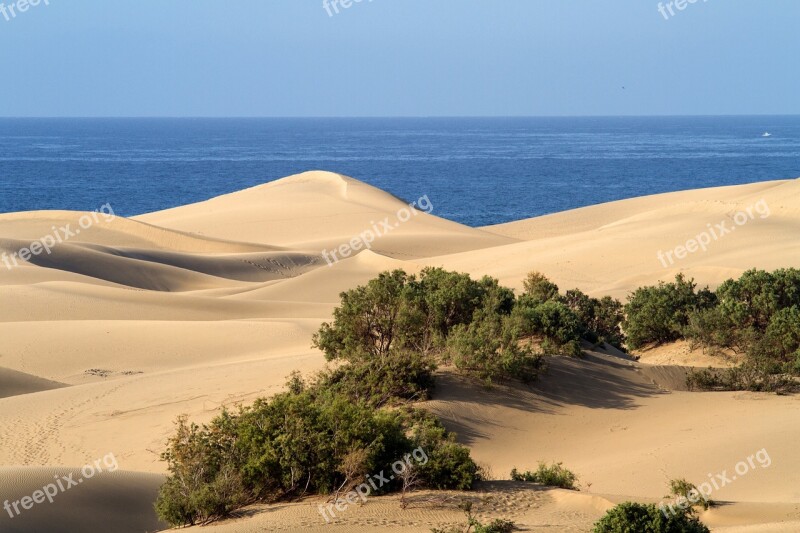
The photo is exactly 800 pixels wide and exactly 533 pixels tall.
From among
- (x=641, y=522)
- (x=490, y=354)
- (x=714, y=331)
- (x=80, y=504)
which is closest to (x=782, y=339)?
(x=714, y=331)

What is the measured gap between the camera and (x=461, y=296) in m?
15.0

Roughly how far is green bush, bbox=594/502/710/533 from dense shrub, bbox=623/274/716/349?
38.4 ft

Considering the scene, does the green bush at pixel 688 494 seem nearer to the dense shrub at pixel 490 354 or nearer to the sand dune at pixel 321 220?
the dense shrub at pixel 490 354

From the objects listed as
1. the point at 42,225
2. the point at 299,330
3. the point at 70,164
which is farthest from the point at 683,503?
the point at 70,164

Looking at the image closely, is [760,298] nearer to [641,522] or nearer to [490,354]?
[490,354]

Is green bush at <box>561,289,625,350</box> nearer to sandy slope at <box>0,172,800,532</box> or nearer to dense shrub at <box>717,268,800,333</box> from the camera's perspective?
sandy slope at <box>0,172,800,532</box>

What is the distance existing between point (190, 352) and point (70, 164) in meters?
86.4

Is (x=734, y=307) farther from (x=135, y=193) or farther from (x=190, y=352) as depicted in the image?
(x=135, y=193)

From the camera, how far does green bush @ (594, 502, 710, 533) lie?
6.99 meters

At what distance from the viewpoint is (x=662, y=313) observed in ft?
61.2

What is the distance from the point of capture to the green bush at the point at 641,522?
6.99 metres

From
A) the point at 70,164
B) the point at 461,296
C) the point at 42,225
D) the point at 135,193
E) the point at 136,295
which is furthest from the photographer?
the point at 70,164

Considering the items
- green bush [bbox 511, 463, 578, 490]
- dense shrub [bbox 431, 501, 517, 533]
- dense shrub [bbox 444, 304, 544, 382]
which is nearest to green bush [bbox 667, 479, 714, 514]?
green bush [bbox 511, 463, 578, 490]

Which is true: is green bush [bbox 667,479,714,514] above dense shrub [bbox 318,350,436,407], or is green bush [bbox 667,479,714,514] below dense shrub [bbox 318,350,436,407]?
below
